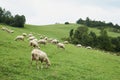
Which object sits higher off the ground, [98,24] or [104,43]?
[98,24]

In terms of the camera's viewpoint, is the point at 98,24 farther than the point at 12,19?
Result: Yes

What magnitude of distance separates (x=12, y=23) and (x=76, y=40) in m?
27.1

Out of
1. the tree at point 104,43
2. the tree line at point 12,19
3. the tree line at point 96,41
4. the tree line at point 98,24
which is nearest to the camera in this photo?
the tree at point 104,43

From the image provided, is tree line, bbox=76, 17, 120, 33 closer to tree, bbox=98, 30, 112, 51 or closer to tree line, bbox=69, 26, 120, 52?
tree line, bbox=69, 26, 120, 52

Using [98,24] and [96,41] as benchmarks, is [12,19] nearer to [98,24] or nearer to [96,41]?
[96,41]

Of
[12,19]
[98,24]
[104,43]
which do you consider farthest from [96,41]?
[98,24]

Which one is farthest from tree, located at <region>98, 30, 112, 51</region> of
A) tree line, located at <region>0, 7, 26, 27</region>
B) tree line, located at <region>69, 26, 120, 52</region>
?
tree line, located at <region>0, 7, 26, 27</region>

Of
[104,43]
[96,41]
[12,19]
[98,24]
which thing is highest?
[12,19]

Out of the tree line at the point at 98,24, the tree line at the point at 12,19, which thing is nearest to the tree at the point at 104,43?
the tree line at the point at 12,19

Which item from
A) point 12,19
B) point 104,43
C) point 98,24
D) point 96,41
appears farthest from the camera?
point 98,24

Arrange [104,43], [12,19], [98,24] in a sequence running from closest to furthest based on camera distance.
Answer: [104,43] < [12,19] < [98,24]

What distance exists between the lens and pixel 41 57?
2352cm

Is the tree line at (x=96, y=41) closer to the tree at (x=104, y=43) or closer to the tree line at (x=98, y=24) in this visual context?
the tree at (x=104, y=43)

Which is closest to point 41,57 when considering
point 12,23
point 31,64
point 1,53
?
point 31,64
